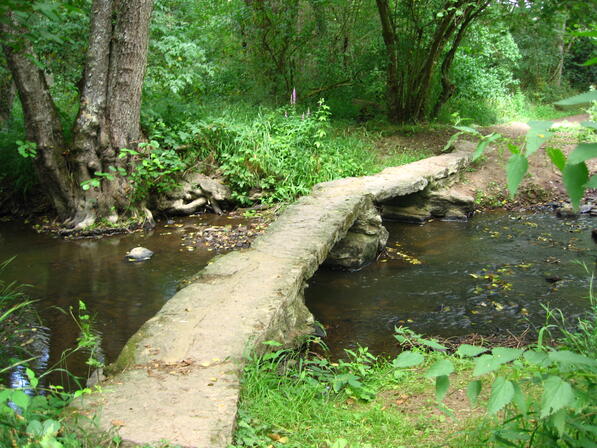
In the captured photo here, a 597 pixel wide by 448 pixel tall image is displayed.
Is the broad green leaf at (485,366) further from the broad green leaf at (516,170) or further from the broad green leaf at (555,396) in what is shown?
the broad green leaf at (516,170)

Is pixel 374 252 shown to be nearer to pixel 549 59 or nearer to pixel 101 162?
pixel 101 162

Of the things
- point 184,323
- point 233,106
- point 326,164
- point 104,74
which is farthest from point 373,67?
point 184,323

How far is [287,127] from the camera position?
9.60m

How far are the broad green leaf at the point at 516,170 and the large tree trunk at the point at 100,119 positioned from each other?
22.2 feet

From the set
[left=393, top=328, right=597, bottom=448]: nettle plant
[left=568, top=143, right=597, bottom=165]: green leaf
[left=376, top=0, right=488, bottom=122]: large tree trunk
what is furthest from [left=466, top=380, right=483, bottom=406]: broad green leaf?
[left=376, top=0, right=488, bottom=122]: large tree trunk

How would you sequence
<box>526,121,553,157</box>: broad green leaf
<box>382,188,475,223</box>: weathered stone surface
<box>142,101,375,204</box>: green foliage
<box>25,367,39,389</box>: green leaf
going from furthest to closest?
<box>382,188,475,223</box>: weathered stone surface, <box>142,101,375,204</box>: green foliage, <box>25,367,39,389</box>: green leaf, <box>526,121,553,157</box>: broad green leaf

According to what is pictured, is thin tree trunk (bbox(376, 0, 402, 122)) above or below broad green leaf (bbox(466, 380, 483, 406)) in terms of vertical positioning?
above

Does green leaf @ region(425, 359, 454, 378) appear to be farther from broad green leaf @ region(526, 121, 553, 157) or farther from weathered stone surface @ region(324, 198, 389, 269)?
weathered stone surface @ region(324, 198, 389, 269)

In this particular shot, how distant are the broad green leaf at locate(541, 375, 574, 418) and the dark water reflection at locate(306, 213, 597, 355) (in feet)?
9.81

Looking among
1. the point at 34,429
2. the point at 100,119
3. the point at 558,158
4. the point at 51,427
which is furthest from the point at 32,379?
the point at 100,119

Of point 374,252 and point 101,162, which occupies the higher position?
point 101,162

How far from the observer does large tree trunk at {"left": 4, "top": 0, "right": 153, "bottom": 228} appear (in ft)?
24.3

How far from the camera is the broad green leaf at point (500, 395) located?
162cm

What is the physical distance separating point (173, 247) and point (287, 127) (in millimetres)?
3531
